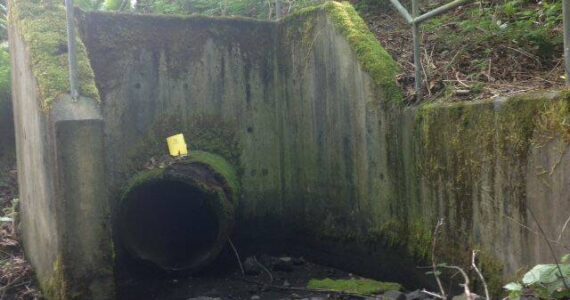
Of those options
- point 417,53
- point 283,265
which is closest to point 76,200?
point 283,265

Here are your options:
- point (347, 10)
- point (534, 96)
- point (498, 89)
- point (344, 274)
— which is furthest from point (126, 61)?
point (534, 96)

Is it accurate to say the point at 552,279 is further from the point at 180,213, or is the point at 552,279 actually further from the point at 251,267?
the point at 180,213

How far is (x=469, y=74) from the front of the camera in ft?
16.0

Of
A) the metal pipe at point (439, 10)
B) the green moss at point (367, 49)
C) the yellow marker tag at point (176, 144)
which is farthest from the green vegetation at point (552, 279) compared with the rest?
the yellow marker tag at point (176, 144)

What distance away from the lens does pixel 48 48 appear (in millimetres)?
5000

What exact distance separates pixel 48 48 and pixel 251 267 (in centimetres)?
270

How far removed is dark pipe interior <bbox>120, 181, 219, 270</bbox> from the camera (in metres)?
5.75

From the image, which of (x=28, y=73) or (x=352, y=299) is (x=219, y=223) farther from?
(x=28, y=73)

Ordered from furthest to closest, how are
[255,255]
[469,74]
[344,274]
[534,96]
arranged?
[255,255]
[344,274]
[469,74]
[534,96]

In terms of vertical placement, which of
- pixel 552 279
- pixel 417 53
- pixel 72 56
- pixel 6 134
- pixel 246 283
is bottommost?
pixel 246 283

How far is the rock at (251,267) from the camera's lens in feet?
19.9

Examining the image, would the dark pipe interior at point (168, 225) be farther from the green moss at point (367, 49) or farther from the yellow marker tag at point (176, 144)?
the green moss at point (367, 49)

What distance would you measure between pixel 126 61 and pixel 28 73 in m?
1.14

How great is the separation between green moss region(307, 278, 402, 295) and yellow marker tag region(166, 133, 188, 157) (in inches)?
71.1
